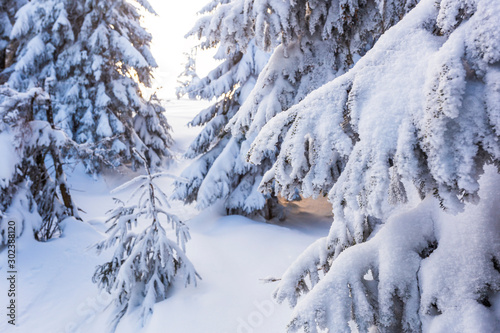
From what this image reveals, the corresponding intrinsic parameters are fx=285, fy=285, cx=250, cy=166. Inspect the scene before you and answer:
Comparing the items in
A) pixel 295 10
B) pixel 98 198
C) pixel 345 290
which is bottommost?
pixel 98 198

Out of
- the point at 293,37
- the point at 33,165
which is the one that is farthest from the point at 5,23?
the point at 293,37

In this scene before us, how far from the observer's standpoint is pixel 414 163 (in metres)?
1.04

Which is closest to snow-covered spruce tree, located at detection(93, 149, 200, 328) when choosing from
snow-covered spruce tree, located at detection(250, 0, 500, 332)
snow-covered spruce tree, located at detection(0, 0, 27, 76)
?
snow-covered spruce tree, located at detection(250, 0, 500, 332)

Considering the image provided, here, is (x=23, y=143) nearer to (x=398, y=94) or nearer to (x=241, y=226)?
(x=241, y=226)

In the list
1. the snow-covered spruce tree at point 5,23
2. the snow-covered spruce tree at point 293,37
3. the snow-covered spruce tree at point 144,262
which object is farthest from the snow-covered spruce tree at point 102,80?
the snow-covered spruce tree at point 293,37

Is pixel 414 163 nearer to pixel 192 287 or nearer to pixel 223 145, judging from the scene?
pixel 192 287

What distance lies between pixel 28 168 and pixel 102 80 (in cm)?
856

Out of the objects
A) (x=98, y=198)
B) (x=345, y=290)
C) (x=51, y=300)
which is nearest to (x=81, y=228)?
(x=51, y=300)

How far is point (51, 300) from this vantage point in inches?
207

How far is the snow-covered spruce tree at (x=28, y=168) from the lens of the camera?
237 inches

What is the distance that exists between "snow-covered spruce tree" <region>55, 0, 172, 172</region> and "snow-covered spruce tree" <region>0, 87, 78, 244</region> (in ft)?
19.3

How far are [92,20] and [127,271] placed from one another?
549 inches

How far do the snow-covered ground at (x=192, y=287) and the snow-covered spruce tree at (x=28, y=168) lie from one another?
48cm

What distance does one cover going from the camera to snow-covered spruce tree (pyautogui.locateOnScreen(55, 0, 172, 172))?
43.3 ft
